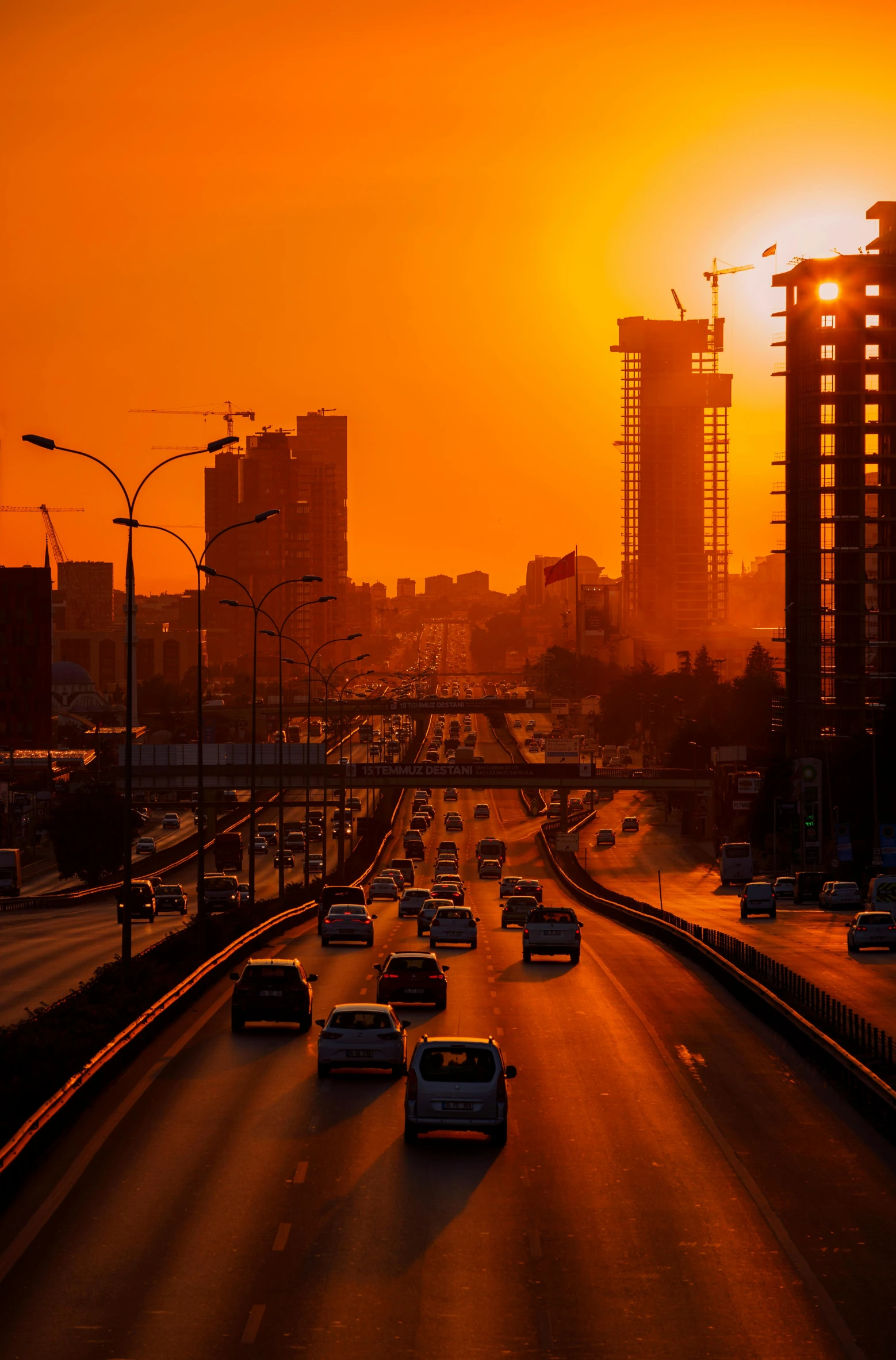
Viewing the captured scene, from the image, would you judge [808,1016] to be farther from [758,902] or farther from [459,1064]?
[758,902]

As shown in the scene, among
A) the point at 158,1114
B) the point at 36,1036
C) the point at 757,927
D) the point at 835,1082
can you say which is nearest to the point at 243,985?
the point at 36,1036

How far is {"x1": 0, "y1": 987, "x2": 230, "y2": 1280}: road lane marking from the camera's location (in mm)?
18688

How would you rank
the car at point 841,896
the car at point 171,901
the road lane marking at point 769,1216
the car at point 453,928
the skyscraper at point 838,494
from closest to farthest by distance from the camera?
the road lane marking at point 769,1216 < the car at point 453,928 < the car at point 841,896 < the car at point 171,901 < the skyscraper at point 838,494

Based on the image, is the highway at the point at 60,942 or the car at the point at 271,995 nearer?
the car at the point at 271,995

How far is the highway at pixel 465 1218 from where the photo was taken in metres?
16.1

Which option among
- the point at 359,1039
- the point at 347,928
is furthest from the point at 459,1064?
the point at 347,928

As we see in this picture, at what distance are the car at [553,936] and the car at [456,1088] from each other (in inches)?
1154

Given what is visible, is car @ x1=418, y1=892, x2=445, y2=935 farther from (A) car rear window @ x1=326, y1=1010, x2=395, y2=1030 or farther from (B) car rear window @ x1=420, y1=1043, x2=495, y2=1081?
(B) car rear window @ x1=420, y1=1043, x2=495, y2=1081

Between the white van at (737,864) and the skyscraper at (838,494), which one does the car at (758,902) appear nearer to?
the white van at (737,864)

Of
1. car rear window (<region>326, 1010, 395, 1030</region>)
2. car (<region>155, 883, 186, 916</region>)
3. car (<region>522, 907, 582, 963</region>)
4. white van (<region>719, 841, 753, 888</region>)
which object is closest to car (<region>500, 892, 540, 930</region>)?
car (<region>522, 907, 582, 963</region>)

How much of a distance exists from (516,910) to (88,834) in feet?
170

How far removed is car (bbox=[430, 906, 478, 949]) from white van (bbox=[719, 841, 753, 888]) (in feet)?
185

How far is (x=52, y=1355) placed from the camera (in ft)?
49.8

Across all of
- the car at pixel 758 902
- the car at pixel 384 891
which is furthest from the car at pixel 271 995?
the car at pixel 384 891
